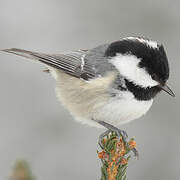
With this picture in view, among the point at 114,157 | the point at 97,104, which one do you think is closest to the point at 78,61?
the point at 97,104

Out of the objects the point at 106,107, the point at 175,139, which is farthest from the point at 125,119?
the point at 175,139

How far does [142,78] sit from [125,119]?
27 cm

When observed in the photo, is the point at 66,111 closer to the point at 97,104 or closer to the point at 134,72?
the point at 97,104

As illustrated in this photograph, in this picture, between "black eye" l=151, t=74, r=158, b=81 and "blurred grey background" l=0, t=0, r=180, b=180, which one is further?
"blurred grey background" l=0, t=0, r=180, b=180

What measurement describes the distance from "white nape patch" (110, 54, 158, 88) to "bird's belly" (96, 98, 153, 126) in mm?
117

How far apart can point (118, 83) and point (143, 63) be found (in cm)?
20

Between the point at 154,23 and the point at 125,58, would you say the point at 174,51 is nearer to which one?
the point at 154,23

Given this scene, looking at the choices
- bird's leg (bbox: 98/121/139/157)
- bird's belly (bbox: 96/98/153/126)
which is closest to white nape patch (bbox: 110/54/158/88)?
bird's belly (bbox: 96/98/153/126)

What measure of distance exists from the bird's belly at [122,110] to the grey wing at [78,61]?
0.86 feet

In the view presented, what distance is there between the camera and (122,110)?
232 centimetres

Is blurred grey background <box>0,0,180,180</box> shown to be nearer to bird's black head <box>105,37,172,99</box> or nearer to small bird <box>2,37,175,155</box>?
small bird <box>2,37,175,155</box>

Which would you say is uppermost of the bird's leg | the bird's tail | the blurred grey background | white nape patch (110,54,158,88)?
white nape patch (110,54,158,88)

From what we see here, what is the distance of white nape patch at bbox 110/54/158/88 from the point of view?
2314mm

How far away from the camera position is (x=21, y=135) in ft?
15.6
